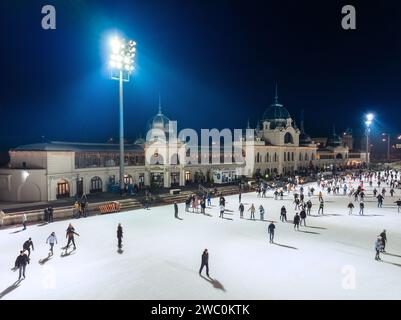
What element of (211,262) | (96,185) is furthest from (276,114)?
(211,262)

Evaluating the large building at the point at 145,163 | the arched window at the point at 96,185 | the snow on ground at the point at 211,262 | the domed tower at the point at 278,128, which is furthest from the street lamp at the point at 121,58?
the domed tower at the point at 278,128

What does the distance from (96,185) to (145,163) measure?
7826 millimetres

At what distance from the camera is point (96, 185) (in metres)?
36.2

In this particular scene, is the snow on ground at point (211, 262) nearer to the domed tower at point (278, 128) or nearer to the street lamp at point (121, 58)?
the street lamp at point (121, 58)

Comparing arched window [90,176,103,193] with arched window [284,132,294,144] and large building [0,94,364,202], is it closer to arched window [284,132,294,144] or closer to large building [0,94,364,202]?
large building [0,94,364,202]

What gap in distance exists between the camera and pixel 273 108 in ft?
250

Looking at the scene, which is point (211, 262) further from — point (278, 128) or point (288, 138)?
point (288, 138)

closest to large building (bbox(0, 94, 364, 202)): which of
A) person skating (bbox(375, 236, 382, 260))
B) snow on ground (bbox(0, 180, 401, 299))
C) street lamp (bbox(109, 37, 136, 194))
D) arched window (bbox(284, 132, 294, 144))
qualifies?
arched window (bbox(284, 132, 294, 144))

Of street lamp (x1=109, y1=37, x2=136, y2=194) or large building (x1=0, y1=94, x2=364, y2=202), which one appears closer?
large building (x1=0, y1=94, x2=364, y2=202)

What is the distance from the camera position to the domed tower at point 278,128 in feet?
229

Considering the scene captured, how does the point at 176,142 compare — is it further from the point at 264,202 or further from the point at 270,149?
the point at 270,149

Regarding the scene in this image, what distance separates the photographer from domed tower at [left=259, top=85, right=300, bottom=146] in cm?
6994

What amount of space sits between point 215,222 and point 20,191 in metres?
17.8

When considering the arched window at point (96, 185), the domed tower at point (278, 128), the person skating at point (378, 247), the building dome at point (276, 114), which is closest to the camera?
the person skating at point (378, 247)
